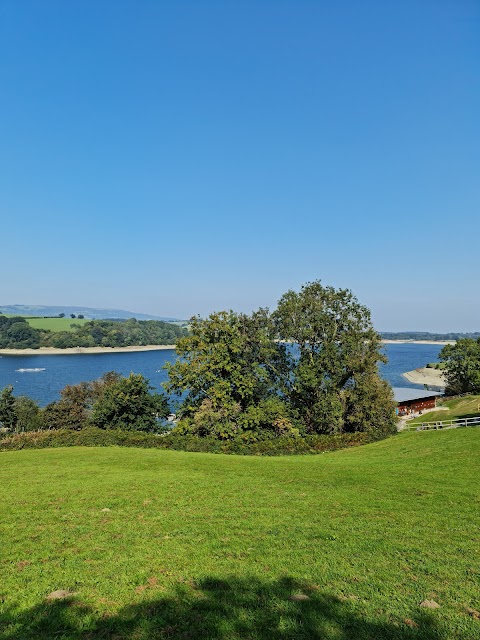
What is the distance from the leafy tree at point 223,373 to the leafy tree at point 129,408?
505cm

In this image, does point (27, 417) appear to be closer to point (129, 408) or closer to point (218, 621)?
point (129, 408)

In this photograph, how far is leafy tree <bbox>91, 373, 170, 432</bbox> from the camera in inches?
1534

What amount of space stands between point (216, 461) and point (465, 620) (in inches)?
632

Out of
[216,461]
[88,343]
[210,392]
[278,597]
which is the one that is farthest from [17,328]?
[278,597]

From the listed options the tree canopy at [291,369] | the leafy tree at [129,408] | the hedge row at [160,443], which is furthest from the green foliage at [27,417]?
the tree canopy at [291,369]

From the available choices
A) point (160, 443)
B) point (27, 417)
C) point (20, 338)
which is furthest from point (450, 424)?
point (20, 338)

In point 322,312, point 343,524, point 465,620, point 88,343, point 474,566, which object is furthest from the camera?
point 88,343

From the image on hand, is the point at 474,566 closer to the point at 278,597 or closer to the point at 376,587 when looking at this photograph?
the point at 376,587

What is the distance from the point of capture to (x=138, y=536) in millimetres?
9172

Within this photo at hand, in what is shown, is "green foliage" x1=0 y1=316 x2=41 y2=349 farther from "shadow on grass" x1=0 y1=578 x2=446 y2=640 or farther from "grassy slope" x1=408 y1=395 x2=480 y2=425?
"shadow on grass" x1=0 y1=578 x2=446 y2=640

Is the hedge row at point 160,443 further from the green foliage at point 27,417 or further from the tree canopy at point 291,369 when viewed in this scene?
the green foliage at point 27,417

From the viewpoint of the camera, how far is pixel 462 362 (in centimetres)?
6706

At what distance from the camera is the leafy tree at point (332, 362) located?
124 ft

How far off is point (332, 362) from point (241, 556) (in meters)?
31.3
